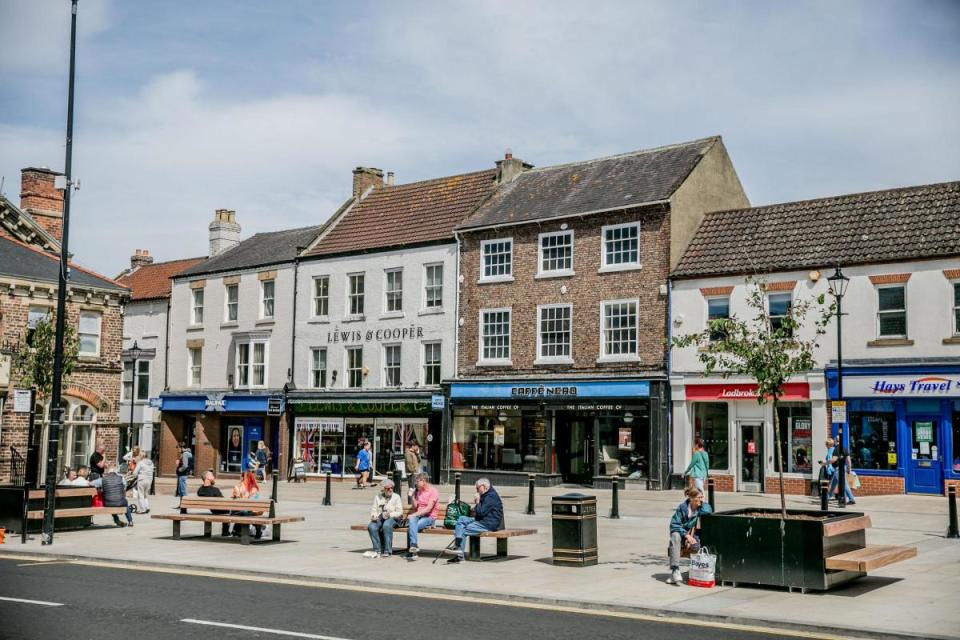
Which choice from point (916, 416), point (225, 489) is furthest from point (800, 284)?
point (225, 489)

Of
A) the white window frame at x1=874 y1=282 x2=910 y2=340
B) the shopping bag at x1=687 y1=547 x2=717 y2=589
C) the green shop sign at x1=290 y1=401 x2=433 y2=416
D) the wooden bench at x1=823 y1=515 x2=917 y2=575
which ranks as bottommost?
the shopping bag at x1=687 y1=547 x2=717 y2=589

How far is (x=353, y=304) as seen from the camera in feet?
136

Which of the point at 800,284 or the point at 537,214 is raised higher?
the point at 537,214

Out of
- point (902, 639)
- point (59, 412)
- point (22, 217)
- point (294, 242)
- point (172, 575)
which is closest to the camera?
point (902, 639)

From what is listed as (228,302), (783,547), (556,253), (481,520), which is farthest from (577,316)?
(783,547)

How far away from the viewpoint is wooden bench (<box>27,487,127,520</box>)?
2045 centimetres

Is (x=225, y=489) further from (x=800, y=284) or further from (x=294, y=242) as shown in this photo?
(x=800, y=284)

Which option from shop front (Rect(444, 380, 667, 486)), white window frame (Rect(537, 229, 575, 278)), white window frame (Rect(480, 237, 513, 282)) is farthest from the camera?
white window frame (Rect(480, 237, 513, 282))

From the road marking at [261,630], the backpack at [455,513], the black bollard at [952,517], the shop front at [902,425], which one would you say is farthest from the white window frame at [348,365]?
the road marking at [261,630]

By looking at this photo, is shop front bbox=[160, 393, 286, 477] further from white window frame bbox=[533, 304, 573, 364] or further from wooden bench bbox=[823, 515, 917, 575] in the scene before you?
wooden bench bbox=[823, 515, 917, 575]

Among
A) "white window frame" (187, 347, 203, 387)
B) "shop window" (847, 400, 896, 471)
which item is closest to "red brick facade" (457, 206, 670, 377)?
"shop window" (847, 400, 896, 471)

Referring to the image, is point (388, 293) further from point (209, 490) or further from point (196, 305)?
point (209, 490)

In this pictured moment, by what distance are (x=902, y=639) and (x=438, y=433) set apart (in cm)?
2852

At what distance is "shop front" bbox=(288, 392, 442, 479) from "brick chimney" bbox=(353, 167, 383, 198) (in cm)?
952
